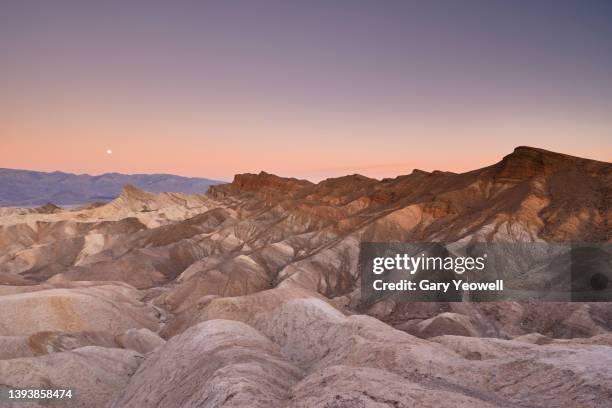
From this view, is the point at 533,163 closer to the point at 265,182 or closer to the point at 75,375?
the point at 75,375

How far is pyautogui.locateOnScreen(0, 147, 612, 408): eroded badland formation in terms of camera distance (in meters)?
14.3

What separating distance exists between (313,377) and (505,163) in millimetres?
69067

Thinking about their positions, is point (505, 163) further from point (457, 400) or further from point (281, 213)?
point (457, 400)

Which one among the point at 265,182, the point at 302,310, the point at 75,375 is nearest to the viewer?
the point at 75,375

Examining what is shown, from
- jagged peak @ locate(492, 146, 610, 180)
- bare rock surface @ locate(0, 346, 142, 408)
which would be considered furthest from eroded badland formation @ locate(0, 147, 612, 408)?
jagged peak @ locate(492, 146, 610, 180)

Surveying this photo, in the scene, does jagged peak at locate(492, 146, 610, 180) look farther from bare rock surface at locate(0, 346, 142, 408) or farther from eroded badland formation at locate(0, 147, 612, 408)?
bare rock surface at locate(0, 346, 142, 408)

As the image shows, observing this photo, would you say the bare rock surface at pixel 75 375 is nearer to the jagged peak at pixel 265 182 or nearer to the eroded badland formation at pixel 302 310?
the eroded badland formation at pixel 302 310

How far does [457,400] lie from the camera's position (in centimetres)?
1176

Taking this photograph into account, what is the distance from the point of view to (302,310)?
2936 centimetres

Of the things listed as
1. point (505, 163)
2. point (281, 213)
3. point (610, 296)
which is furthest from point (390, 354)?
point (281, 213)

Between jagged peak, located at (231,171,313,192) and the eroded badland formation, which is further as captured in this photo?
jagged peak, located at (231,171,313,192)

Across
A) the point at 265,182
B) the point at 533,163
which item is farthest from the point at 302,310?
the point at 265,182

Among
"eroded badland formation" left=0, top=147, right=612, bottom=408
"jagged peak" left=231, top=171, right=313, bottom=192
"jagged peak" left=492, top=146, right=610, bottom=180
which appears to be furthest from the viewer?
"jagged peak" left=231, top=171, right=313, bottom=192

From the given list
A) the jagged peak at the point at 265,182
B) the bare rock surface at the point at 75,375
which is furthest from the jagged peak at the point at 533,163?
the bare rock surface at the point at 75,375
